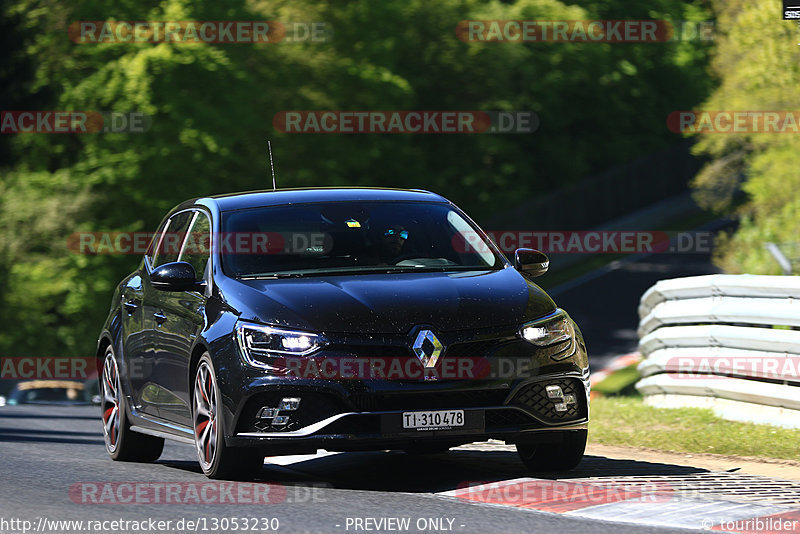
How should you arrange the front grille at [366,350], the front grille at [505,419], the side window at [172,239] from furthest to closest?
the side window at [172,239], the front grille at [505,419], the front grille at [366,350]

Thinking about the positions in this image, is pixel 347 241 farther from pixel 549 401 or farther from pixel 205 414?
pixel 549 401

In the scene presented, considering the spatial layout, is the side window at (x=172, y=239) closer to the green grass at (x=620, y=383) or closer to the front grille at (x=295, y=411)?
the front grille at (x=295, y=411)

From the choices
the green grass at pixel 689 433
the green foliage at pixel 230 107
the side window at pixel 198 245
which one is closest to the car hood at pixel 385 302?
the side window at pixel 198 245

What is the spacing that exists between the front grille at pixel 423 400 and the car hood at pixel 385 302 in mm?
362

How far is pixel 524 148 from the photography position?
62.5 meters

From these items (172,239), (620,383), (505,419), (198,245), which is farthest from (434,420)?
(620,383)

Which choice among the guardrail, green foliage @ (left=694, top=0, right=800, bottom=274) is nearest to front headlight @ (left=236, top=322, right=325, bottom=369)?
the guardrail

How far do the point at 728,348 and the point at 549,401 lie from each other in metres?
4.47

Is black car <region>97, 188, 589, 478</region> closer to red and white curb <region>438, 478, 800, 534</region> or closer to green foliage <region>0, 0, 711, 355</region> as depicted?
red and white curb <region>438, 478, 800, 534</region>

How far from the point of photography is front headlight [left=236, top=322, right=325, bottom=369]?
341 inches

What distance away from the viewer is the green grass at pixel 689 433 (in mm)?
10773

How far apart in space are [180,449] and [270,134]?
115ft

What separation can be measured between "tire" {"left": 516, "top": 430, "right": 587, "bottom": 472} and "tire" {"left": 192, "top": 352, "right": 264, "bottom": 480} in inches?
65.1

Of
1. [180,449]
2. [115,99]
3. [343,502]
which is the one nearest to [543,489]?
[343,502]
